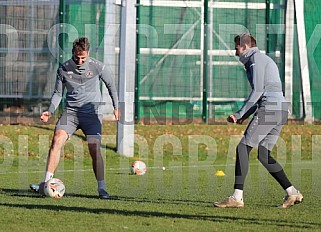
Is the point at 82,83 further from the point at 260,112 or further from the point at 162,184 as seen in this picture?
the point at 162,184

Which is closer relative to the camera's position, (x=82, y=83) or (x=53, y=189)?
(x=53, y=189)

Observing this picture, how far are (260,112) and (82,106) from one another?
2594 millimetres

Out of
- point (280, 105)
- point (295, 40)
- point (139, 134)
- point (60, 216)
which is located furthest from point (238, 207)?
point (295, 40)

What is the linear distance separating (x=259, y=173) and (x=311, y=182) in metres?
2.44

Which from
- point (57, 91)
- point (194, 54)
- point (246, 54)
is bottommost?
point (57, 91)

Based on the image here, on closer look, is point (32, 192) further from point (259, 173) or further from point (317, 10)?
point (317, 10)

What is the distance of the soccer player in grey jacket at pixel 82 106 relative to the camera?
503 inches

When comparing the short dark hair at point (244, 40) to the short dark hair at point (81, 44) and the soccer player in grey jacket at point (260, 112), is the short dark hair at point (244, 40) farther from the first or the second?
the short dark hair at point (81, 44)

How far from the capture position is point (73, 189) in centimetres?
1418

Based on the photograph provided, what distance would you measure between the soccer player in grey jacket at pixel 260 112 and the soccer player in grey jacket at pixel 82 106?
199 centimetres

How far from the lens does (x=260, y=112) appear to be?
459 inches

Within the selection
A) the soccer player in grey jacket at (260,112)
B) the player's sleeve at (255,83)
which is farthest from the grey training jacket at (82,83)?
the player's sleeve at (255,83)

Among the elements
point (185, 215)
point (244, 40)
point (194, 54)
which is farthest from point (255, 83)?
point (194, 54)

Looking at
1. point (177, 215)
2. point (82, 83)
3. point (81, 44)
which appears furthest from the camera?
point (82, 83)
